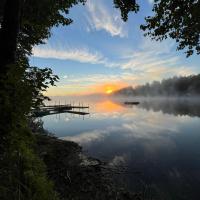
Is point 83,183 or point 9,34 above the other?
point 9,34

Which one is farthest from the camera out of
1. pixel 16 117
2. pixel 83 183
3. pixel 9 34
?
pixel 83 183

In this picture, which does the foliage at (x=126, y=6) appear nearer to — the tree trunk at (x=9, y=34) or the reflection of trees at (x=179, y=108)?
the tree trunk at (x=9, y=34)

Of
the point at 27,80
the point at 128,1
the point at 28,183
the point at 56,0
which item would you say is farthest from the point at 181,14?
the point at 28,183

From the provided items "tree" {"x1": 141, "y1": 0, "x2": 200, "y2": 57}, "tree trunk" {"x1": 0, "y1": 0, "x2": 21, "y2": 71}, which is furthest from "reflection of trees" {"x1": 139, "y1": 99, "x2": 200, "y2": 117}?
"tree trunk" {"x1": 0, "y1": 0, "x2": 21, "y2": 71}

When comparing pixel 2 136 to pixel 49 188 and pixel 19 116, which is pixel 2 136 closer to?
pixel 19 116

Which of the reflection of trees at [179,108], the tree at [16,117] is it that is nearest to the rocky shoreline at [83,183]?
the tree at [16,117]

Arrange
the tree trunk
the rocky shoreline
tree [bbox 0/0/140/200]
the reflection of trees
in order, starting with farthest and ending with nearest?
the reflection of trees < the rocky shoreline < the tree trunk < tree [bbox 0/0/140/200]

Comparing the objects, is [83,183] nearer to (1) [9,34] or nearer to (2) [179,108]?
(1) [9,34]

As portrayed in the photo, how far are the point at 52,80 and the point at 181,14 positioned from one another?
26.2ft

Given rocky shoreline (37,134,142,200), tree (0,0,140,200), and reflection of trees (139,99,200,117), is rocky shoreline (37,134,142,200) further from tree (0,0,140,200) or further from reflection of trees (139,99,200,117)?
reflection of trees (139,99,200,117)

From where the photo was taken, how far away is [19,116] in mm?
6047

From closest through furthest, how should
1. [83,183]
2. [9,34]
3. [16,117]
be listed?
[16,117], [9,34], [83,183]

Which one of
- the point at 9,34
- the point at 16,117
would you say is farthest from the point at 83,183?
the point at 9,34

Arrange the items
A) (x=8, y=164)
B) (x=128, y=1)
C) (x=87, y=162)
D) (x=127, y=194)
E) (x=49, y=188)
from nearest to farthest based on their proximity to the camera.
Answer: (x=8, y=164)
(x=49, y=188)
(x=128, y=1)
(x=127, y=194)
(x=87, y=162)
